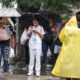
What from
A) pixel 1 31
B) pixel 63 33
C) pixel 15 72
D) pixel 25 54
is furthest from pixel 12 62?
pixel 63 33

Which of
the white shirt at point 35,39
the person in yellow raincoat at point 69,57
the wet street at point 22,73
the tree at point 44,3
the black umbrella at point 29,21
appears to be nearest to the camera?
the person in yellow raincoat at point 69,57

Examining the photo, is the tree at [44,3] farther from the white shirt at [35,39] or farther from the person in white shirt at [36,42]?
the white shirt at [35,39]

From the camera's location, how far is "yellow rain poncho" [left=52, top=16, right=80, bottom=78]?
8250 millimetres

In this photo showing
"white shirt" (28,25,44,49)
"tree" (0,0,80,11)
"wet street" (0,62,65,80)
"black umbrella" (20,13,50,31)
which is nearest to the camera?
"wet street" (0,62,65,80)

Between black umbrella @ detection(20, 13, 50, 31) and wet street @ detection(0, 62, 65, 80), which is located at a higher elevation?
black umbrella @ detection(20, 13, 50, 31)

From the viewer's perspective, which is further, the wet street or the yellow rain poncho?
the wet street

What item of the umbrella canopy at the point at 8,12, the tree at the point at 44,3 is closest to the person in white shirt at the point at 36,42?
the tree at the point at 44,3

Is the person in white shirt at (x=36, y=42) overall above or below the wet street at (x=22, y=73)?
above

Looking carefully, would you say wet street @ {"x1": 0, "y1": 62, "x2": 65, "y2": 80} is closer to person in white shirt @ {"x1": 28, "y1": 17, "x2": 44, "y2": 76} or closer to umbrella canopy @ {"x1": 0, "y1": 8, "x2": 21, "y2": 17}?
person in white shirt @ {"x1": 28, "y1": 17, "x2": 44, "y2": 76}

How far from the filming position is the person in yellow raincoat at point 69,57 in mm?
8247

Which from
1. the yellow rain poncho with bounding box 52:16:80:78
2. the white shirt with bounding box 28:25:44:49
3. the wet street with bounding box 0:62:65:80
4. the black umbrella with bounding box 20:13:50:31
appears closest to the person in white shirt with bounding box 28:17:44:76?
the white shirt with bounding box 28:25:44:49

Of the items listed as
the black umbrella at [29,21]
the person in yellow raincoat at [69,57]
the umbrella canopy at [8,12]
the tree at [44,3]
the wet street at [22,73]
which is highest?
the tree at [44,3]

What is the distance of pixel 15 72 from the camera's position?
11938mm

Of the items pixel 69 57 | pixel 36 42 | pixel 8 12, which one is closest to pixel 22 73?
pixel 36 42
